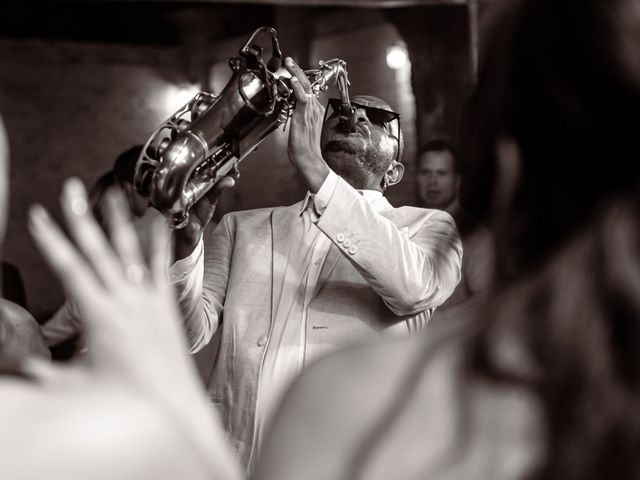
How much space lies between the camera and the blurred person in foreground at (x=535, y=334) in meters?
0.60

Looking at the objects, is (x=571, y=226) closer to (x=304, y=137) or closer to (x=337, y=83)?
(x=304, y=137)

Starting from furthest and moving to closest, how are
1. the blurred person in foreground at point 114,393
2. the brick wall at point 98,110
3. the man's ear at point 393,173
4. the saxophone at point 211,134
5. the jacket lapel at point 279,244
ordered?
the brick wall at point 98,110
the man's ear at point 393,173
the jacket lapel at point 279,244
the saxophone at point 211,134
the blurred person in foreground at point 114,393

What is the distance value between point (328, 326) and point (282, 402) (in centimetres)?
167

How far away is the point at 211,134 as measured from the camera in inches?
90.7

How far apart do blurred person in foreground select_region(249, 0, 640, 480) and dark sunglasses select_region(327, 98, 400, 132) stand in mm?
1938

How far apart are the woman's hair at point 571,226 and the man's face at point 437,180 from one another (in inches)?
119

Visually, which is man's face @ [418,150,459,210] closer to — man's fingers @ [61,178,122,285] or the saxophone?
the saxophone

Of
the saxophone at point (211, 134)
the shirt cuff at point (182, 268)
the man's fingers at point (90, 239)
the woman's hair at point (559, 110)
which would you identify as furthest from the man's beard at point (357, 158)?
the man's fingers at point (90, 239)

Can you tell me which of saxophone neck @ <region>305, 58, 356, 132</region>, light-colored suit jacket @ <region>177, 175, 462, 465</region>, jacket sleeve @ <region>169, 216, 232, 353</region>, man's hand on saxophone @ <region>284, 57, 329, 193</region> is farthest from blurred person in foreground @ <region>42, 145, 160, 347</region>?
man's hand on saxophone @ <region>284, 57, 329, 193</region>

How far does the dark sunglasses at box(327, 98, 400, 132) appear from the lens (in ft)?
8.58

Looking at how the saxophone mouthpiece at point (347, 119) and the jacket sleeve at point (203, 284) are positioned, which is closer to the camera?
the jacket sleeve at point (203, 284)

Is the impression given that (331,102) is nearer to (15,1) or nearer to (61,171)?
(61,171)

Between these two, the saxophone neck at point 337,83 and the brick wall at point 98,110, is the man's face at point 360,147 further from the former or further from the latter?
the brick wall at point 98,110

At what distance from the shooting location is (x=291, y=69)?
231 cm
